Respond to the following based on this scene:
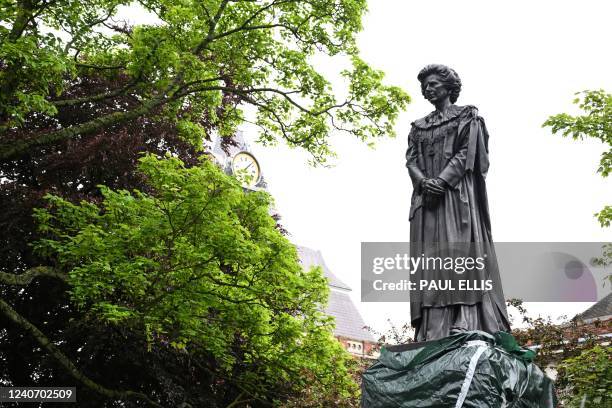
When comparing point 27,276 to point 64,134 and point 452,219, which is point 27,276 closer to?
point 64,134

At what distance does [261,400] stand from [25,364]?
16.0 feet

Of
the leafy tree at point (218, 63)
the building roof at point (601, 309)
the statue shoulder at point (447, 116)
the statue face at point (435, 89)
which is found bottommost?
the statue shoulder at point (447, 116)

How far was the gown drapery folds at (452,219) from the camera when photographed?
18.4ft

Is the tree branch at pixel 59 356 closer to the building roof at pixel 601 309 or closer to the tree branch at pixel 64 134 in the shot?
the tree branch at pixel 64 134

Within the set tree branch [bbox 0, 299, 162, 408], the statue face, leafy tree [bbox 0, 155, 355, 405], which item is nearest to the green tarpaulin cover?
the statue face

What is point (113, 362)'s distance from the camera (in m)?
14.3

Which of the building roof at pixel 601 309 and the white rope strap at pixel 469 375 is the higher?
the building roof at pixel 601 309

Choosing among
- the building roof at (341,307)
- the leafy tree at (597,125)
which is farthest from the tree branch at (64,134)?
the building roof at (341,307)

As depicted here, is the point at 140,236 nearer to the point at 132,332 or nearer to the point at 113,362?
the point at 132,332

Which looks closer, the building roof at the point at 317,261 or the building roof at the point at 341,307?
the building roof at the point at 341,307

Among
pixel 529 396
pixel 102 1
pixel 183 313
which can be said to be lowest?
pixel 529 396

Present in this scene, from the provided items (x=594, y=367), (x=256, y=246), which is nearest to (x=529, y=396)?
(x=594, y=367)

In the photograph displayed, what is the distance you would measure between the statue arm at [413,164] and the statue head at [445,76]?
437 mm

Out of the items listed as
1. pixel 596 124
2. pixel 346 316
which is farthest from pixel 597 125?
pixel 346 316
